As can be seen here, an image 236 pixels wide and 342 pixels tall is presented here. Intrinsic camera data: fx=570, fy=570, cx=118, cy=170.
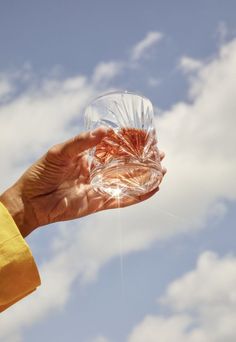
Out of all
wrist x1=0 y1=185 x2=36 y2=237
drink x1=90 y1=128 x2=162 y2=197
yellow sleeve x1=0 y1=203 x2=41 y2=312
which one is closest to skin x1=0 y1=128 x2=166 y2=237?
wrist x1=0 y1=185 x2=36 y2=237

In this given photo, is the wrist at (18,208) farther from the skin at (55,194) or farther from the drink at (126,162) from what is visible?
the drink at (126,162)

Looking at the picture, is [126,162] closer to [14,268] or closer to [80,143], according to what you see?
[80,143]

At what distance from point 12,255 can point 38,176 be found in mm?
706

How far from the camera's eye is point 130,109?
374cm

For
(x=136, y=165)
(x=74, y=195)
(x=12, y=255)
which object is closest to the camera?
(x=12, y=255)

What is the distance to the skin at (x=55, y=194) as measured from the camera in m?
3.74

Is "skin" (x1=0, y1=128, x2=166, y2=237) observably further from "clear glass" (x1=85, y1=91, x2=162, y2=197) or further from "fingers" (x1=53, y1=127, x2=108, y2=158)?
"clear glass" (x1=85, y1=91, x2=162, y2=197)

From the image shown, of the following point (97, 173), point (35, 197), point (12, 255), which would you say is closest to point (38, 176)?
point (35, 197)

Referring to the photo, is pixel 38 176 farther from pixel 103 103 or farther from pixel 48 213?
pixel 103 103

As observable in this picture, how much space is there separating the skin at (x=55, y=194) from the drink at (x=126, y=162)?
6.2 inches

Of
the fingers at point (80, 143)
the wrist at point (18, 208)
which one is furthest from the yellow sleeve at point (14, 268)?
the fingers at point (80, 143)

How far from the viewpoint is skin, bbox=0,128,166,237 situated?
12.3 ft

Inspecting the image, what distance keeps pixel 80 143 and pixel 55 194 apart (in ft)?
2.19

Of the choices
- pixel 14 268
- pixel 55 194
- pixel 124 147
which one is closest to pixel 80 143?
pixel 124 147
